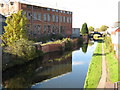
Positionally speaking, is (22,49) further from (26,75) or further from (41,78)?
(41,78)

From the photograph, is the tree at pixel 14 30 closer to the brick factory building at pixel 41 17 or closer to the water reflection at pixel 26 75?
the water reflection at pixel 26 75

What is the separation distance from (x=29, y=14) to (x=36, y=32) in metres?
4.58

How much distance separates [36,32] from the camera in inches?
1613

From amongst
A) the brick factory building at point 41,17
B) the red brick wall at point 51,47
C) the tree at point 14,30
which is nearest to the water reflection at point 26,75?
the tree at point 14,30

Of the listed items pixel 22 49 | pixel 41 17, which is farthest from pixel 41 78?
pixel 41 17

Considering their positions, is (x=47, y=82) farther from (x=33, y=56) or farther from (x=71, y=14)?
(x=71, y=14)

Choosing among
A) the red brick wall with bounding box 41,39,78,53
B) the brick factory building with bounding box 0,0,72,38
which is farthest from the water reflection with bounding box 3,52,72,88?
the brick factory building with bounding box 0,0,72,38

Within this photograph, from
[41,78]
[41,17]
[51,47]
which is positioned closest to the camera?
[41,78]

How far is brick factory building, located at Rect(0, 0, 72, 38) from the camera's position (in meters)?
38.1

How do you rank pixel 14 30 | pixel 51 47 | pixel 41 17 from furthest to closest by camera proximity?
pixel 41 17 < pixel 51 47 < pixel 14 30

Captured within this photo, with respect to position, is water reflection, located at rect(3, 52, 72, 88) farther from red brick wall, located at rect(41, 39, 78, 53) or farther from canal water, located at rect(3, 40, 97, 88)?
red brick wall, located at rect(41, 39, 78, 53)

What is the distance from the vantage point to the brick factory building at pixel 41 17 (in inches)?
1499

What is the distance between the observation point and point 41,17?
A: 43312 millimetres

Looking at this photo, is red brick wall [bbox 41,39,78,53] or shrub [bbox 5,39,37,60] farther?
red brick wall [bbox 41,39,78,53]
